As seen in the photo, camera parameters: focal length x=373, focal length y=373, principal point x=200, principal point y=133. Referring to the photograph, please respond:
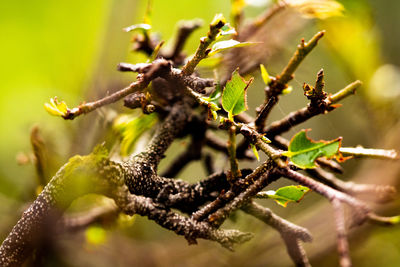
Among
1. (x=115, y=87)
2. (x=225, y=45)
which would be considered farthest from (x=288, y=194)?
(x=115, y=87)

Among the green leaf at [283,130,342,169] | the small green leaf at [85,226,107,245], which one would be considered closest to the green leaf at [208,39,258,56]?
the green leaf at [283,130,342,169]

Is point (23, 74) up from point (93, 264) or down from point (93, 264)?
up

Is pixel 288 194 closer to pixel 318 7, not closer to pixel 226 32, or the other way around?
pixel 226 32

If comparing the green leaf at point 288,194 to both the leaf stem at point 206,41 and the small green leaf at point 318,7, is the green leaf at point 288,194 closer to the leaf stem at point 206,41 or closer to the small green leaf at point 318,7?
the leaf stem at point 206,41

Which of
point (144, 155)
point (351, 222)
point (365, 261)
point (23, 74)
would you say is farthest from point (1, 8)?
point (365, 261)

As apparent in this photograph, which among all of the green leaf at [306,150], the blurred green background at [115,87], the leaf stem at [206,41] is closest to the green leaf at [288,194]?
the green leaf at [306,150]

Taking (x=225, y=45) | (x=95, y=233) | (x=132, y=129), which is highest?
(x=225, y=45)

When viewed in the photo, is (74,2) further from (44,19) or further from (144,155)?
(144,155)
